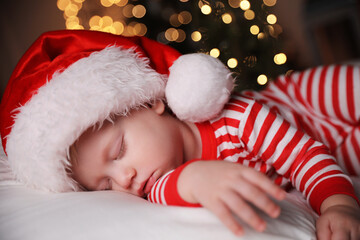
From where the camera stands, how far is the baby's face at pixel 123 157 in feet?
2.40

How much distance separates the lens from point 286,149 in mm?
834

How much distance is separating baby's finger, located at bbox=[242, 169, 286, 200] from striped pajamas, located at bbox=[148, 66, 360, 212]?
0.16 meters

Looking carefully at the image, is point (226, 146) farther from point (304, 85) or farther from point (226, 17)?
point (226, 17)

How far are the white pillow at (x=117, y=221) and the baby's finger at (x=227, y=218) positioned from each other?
0.04 metres

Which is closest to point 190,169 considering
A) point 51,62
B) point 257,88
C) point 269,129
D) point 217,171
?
point 217,171

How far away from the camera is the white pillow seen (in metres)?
0.48

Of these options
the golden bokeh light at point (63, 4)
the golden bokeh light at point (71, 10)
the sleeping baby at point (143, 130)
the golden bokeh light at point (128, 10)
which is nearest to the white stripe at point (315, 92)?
the sleeping baby at point (143, 130)

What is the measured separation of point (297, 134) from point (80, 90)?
581mm

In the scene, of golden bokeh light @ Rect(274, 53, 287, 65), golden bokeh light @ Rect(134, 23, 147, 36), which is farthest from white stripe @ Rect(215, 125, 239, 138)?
golden bokeh light @ Rect(134, 23, 147, 36)

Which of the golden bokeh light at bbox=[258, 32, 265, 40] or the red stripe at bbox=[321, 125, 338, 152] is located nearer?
the red stripe at bbox=[321, 125, 338, 152]

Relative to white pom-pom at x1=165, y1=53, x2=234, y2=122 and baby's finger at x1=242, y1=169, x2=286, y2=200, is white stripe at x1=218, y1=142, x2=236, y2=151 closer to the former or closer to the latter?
white pom-pom at x1=165, y1=53, x2=234, y2=122

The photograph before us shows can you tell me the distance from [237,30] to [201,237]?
179 cm

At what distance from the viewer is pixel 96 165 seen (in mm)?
732

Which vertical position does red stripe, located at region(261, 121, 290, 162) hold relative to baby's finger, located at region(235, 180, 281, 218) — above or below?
below
